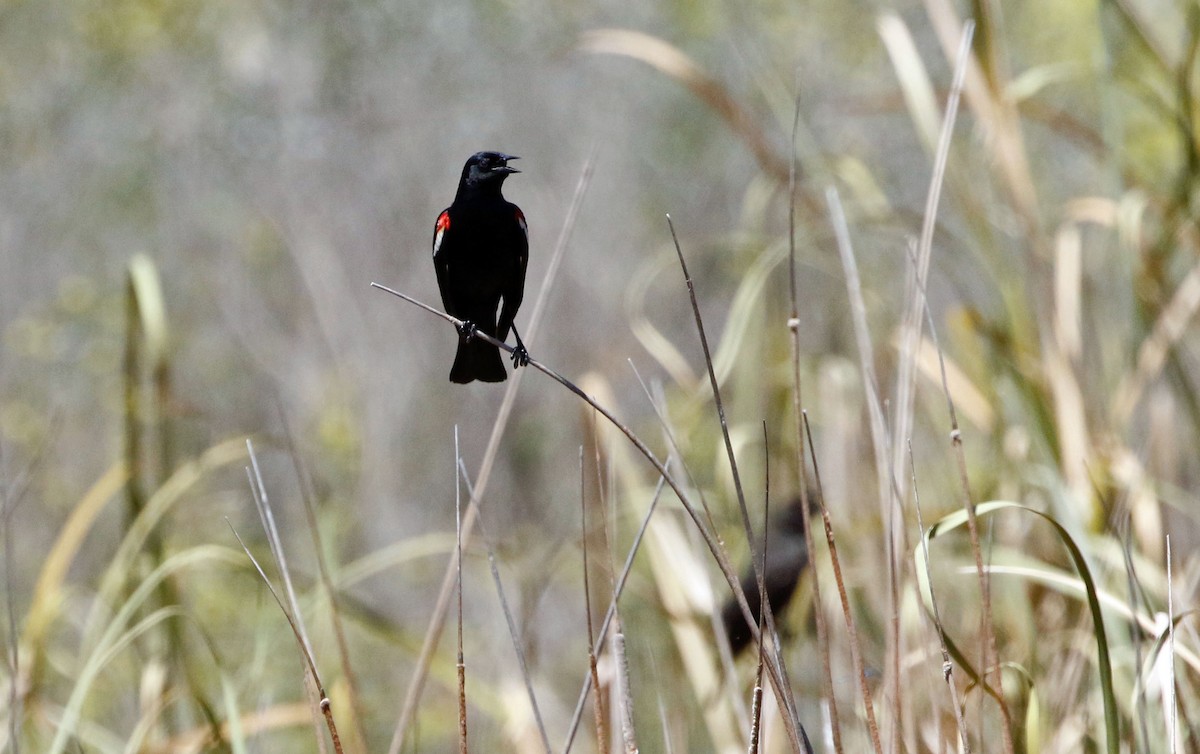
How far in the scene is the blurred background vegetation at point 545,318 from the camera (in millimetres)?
2016

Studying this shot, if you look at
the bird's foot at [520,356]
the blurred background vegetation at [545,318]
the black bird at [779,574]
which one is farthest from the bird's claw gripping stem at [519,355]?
the black bird at [779,574]

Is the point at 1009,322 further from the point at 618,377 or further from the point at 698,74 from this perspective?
the point at 618,377

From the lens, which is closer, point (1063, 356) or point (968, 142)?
point (1063, 356)

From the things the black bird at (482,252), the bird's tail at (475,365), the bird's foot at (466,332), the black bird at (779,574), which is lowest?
the black bird at (779,574)

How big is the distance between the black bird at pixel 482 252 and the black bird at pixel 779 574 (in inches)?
44.7

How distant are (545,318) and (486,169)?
6.46 m

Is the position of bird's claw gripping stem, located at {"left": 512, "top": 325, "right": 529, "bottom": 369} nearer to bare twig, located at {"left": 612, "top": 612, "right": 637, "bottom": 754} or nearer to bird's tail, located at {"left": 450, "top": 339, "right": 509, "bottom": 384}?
bird's tail, located at {"left": 450, "top": 339, "right": 509, "bottom": 384}

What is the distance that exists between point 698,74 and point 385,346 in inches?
321

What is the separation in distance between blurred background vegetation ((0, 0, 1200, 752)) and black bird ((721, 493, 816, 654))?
94mm

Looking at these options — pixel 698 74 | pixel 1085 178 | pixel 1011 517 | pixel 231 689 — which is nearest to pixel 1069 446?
pixel 1011 517

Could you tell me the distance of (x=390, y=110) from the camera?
10.8 metres

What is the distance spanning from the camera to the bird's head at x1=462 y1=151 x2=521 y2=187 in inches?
37.8

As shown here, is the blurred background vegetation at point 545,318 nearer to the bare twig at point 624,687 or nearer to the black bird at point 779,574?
the black bird at point 779,574

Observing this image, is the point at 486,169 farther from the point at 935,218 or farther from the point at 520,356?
the point at 935,218
